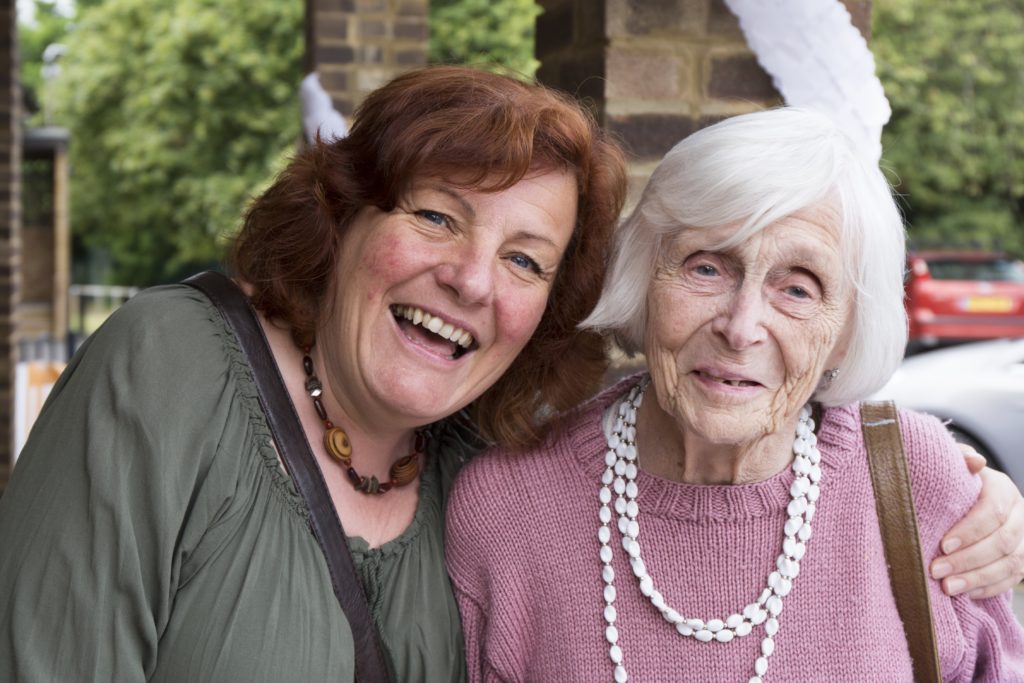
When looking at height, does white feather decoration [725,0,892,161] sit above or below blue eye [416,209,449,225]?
above

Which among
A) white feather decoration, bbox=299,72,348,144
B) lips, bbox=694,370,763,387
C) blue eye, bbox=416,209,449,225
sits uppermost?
blue eye, bbox=416,209,449,225

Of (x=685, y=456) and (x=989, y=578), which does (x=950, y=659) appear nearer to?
(x=989, y=578)

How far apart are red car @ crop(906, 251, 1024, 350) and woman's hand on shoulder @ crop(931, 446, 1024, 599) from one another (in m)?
14.5

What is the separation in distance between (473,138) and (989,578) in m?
1.16

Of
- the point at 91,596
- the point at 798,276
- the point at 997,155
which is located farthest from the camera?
the point at 997,155

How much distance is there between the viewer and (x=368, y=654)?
1986 millimetres

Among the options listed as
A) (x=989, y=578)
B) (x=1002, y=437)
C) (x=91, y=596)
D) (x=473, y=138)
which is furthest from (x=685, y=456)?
(x=1002, y=437)

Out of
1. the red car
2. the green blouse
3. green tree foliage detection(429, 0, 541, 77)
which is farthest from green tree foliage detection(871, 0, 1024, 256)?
the green blouse

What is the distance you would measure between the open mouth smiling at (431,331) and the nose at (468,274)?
0.06 m

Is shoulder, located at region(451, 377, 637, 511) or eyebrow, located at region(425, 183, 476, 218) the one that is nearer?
eyebrow, located at region(425, 183, 476, 218)

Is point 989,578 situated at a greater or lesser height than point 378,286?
lesser

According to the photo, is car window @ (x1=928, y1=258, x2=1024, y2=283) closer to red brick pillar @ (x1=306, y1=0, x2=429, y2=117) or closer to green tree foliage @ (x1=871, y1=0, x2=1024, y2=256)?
green tree foliage @ (x1=871, y1=0, x2=1024, y2=256)

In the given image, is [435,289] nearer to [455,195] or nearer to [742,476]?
[455,195]

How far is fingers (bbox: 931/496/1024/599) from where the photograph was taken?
77.8 inches
